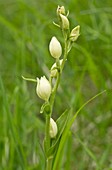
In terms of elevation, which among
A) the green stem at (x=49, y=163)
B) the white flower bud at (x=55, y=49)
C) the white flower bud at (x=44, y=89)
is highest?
the white flower bud at (x=55, y=49)

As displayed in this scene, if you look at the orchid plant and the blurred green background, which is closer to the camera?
the orchid plant

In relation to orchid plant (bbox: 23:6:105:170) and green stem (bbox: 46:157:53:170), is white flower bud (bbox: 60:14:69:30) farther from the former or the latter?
green stem (bbox: 46:157:53:170)

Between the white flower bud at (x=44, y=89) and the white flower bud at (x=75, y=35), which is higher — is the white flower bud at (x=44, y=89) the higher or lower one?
the lower one

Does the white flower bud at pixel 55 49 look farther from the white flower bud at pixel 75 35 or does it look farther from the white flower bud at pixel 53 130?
the white flower bud at pixel 53 130

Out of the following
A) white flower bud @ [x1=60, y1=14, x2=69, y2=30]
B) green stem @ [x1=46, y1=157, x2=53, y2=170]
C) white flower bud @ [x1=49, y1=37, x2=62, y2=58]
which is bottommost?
green stem @ [x1=46, y1=157, x2=53, y2=170]

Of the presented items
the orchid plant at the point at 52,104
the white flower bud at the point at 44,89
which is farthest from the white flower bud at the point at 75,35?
the white flower bud at the point at 44,89

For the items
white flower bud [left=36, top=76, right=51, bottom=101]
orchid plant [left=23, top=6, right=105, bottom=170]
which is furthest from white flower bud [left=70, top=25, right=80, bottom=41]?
white flower bud [left=36, top=76, right=51, bottom=101]

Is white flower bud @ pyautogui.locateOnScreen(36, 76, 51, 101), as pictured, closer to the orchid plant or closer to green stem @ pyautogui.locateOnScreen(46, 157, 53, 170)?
the orchid plant

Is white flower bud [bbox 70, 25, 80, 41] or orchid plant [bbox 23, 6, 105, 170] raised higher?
white flower bud [bbox 70, 25, 80, 41]

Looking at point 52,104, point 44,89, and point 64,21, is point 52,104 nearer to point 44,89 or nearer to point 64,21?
point 44,89

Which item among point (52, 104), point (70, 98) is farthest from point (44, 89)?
point (70, 98)
